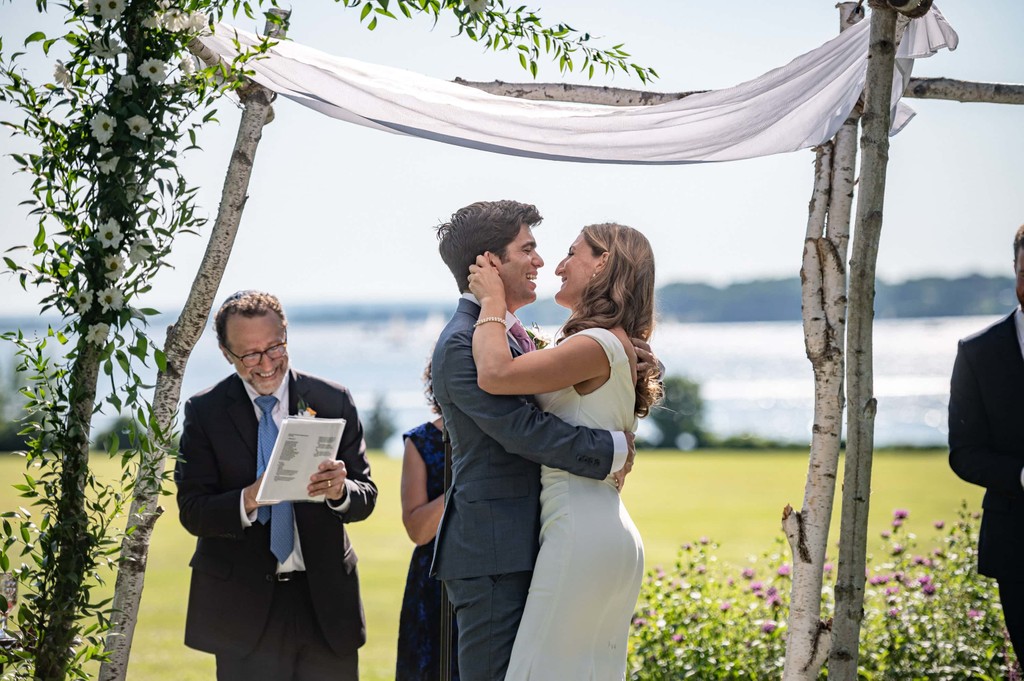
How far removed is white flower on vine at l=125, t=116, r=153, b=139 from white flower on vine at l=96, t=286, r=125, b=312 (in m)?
0.39

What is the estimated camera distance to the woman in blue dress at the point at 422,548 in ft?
10.9

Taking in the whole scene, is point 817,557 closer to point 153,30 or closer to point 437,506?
point 437,506

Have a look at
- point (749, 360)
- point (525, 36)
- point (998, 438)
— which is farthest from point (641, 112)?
point (749, 360)

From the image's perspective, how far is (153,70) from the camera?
2639mm

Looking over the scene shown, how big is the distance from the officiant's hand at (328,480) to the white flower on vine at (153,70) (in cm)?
128

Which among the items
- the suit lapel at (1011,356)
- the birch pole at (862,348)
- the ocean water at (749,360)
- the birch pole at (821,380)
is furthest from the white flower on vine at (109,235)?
the ocean water at (749,360)

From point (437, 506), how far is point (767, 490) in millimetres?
14632

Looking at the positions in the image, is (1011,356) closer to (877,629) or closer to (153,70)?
(877,629)

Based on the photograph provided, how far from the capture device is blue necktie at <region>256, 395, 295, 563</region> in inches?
135

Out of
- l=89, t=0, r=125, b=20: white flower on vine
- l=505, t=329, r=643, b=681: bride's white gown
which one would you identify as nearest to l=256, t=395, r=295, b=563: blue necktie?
l=505, t=329, r=643, b=681: bride's white gown

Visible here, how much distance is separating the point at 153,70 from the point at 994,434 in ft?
10.2

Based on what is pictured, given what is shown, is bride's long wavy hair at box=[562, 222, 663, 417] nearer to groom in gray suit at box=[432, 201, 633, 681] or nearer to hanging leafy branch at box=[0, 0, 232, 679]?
groom in gray suit at box=[432, 201, 633, 681]

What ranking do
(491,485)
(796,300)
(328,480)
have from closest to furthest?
(491,485) → (328,480) → (796,300)

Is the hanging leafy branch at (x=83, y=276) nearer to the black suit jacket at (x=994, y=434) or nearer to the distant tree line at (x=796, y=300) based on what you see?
the black suit jacket at (x=994, y=434)
